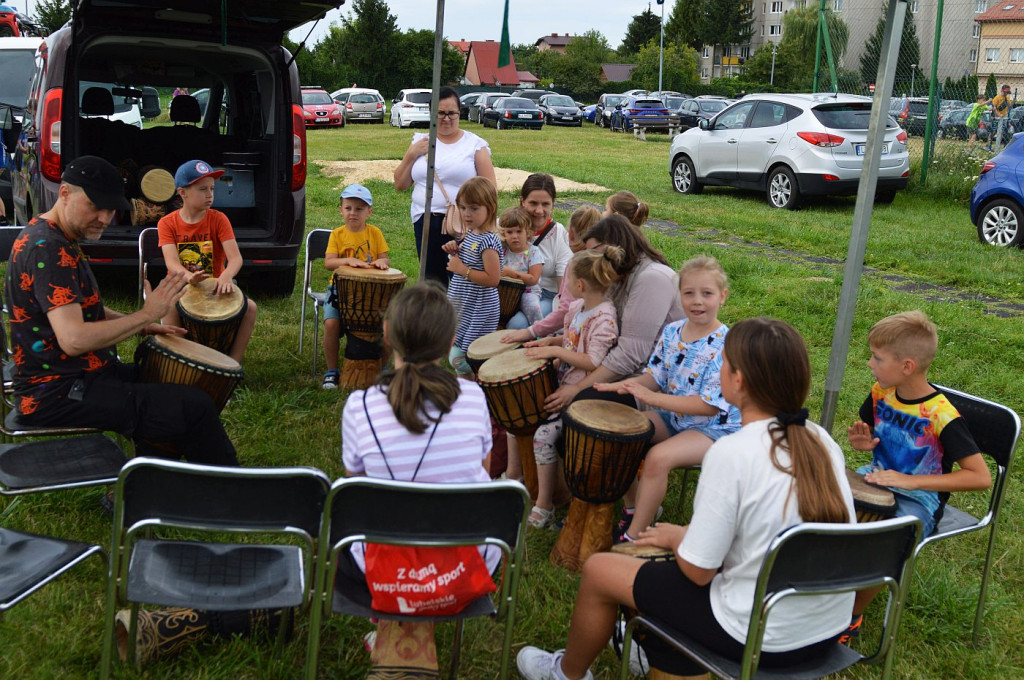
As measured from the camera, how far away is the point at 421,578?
2.50 m

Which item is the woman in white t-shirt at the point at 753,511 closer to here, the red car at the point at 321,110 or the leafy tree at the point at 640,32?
the red car at the point at 321,110

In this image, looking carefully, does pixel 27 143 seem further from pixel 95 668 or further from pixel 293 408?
pixel 95 668

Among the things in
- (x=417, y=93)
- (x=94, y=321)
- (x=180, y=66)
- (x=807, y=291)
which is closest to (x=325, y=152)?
(x=417, y=93)

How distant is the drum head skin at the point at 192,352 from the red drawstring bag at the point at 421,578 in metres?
1.58

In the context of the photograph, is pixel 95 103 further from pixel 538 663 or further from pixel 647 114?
pixel 647 114

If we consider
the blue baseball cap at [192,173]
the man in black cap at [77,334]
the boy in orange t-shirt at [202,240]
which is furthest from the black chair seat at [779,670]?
the blue baseball cap at [192,173]

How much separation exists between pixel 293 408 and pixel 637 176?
1275 centimetres

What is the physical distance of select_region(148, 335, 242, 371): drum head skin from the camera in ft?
12.3

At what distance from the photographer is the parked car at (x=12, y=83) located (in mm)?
8898

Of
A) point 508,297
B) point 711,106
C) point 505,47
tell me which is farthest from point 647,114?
point 505,47

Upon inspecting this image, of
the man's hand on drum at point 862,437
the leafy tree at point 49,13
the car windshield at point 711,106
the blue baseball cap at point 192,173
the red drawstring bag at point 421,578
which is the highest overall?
the leafy tree at point 49,13

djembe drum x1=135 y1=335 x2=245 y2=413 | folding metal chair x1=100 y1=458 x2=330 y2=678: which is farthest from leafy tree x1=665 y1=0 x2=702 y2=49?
folding metal chair x1=100 y1=458 x2=330 y2=678

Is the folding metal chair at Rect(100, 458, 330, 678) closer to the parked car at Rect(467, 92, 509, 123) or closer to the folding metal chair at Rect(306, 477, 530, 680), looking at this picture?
the folding metal chair at Rect(306, 477, 530, 680)

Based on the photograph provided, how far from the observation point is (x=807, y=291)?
303 inches
